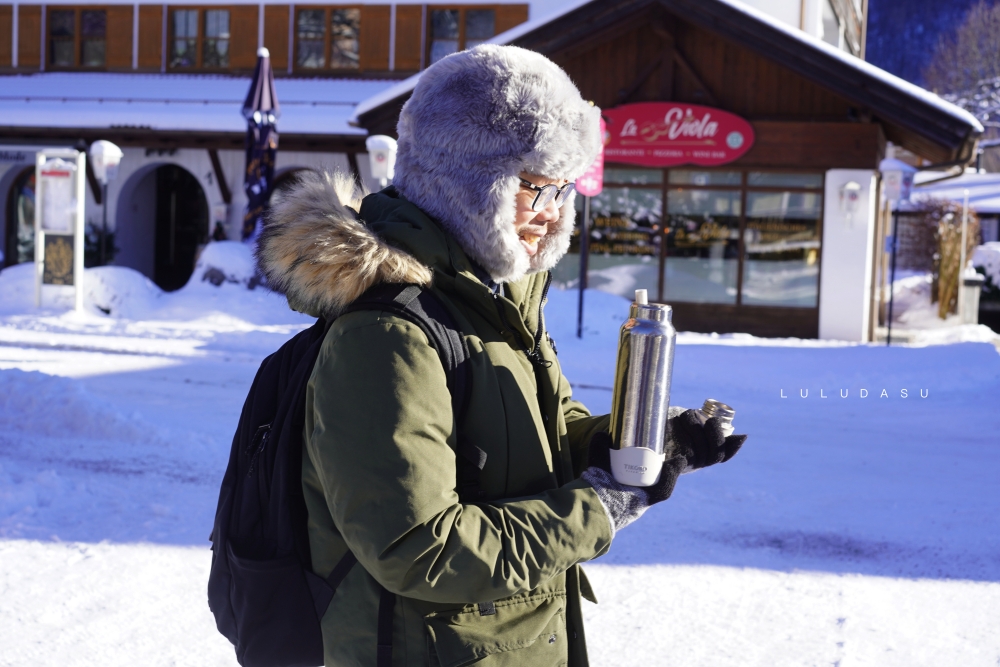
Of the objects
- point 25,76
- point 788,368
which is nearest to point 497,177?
point 788,368

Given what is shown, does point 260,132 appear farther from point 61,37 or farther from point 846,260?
point 846,260

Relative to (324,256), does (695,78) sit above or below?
above

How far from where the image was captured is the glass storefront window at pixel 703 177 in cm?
1546

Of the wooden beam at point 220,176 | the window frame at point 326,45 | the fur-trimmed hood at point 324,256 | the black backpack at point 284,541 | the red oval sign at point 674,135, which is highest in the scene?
the window frame at point 326,45

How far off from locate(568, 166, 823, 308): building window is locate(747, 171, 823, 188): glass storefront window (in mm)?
16

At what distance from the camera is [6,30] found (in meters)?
21.0

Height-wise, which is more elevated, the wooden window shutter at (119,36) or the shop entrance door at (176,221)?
the wooden window shutter at (119,36)

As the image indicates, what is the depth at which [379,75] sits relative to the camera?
19625mm

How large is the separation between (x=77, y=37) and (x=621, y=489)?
22136mm

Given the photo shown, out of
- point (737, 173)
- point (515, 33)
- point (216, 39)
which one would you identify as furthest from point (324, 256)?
point (216, 39)

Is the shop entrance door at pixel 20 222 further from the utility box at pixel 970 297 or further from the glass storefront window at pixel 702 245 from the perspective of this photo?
the utility box at pixel 970 297

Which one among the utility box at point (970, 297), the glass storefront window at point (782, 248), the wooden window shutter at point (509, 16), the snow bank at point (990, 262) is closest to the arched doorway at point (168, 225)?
the wooden window shutter at point (509, 16)

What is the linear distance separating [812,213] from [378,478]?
14875 mm

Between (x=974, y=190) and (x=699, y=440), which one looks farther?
(x=974, y=190)
